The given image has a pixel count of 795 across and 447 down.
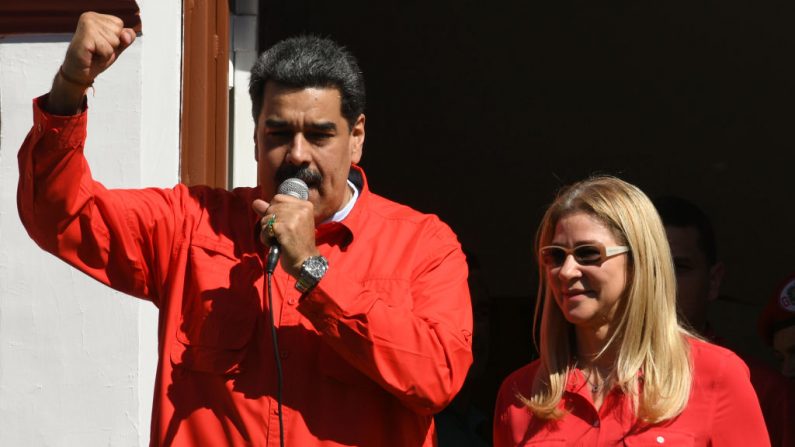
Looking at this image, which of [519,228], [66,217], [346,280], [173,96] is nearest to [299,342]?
[346,280]

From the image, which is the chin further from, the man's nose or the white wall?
the white wall

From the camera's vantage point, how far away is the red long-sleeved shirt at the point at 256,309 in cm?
294

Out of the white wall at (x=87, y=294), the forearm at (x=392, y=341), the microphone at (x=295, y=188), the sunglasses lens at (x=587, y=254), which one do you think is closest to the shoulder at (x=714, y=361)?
the sunglasses lens at (x=587, y=254)

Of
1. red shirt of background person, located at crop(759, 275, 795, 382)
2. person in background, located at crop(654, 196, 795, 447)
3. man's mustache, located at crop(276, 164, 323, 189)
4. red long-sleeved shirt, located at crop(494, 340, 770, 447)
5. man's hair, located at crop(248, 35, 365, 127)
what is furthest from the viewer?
red shirt of background person, located at crop(759, 275, 795, 382)

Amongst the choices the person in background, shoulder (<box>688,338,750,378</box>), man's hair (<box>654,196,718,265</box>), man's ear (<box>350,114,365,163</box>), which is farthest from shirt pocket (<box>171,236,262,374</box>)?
man's hair (<box>654,196,718,265</box>)

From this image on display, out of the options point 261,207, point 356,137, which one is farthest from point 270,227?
point 356,137

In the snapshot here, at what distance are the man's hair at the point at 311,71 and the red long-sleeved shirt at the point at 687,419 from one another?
840 millimetres

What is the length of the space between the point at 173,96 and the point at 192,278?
115cm

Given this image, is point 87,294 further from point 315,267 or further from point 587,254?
point 587,254

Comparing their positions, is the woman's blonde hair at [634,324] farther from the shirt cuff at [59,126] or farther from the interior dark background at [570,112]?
the interior dark background at [570,112]

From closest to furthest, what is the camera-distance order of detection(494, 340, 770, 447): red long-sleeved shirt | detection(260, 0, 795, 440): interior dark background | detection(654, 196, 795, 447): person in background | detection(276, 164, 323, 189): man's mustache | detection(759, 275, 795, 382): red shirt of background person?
detection(494, 340, 770, 447): red long-sleeved shirt
detection(276, 164, 323, 189): man's mustache
detection(654, 196, 795, 447): person in background
detection(759, 275, 795, 382): red shirt of background person
detection(260, 0, 795, 440): interior dark background

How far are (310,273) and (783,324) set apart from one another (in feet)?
5.69

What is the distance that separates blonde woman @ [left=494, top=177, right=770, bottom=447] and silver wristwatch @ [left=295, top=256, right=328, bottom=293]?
59cm

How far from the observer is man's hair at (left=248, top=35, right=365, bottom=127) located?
3.26 metres
